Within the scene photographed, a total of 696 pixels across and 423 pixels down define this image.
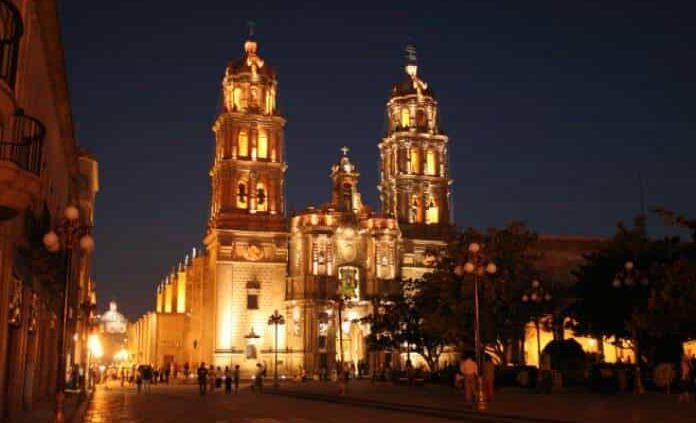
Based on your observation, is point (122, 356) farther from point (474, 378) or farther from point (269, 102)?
point (474, 378)

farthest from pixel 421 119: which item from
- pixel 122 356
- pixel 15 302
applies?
pixel 122 356

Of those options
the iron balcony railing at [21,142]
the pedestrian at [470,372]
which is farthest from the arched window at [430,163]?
the iron balcony railing at [21,142]

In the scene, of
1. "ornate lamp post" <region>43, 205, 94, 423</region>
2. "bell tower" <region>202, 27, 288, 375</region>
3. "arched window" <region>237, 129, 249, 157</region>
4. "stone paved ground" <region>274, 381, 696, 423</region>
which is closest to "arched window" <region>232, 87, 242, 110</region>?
"bell tower" <region>202, 27, 288, 375</region>

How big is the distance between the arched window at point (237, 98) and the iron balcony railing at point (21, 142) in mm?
59358

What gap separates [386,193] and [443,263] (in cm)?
3726

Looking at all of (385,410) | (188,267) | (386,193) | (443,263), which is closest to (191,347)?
(188,267)

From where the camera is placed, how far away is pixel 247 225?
238ft

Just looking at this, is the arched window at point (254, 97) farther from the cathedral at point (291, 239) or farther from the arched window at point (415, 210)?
the arched window at point (415, 210)

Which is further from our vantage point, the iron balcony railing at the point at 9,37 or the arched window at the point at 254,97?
the arched window at the point at 254,97

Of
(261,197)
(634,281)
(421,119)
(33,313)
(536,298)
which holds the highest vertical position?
(421,119)

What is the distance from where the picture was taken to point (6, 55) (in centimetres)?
1485

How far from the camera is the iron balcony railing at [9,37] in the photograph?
1307 cm

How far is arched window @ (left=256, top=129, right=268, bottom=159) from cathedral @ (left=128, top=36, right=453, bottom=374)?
0.09 metres

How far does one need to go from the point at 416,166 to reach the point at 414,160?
0.63m
